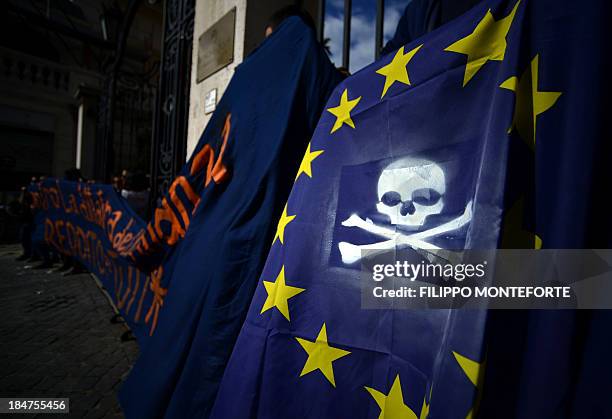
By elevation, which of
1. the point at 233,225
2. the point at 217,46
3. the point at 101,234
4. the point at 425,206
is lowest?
the point at 101,234

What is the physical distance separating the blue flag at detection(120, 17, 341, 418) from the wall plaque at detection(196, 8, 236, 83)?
1173mm

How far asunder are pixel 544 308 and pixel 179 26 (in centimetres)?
445

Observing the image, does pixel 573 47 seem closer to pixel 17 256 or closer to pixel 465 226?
pixel 465 226

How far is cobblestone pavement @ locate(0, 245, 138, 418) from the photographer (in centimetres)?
212

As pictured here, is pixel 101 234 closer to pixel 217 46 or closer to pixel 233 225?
pixel 217 46

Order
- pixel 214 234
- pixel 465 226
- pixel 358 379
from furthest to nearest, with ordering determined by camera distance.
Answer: pixel 214 234, pixel 358 379, pixel 465 226

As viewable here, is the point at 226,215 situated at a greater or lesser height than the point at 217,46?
lesser

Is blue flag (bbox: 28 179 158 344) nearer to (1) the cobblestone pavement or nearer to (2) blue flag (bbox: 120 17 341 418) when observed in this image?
(1) the cobblestone pavement

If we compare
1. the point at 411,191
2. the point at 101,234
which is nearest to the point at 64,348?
the point at 101,234

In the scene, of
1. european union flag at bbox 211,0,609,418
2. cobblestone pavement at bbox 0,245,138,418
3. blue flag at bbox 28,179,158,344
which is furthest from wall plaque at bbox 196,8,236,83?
cobblestone pavement at bbox 0,245,138,418


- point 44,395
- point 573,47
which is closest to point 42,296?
point 44,395

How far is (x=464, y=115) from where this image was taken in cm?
91

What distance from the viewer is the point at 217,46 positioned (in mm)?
3143

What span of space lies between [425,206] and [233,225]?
3.11 ft
